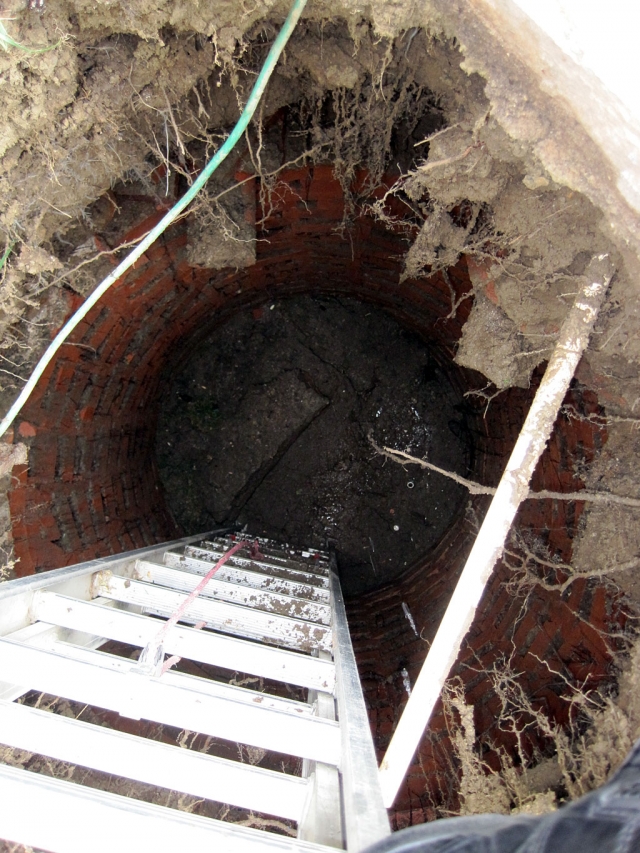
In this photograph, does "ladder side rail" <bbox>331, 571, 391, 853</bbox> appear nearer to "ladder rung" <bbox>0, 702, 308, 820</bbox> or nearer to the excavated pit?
"ladder rung" <bbox>0, 702, 308, 820</bbox>

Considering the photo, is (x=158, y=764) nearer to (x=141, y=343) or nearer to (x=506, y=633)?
(x=506, y=633)

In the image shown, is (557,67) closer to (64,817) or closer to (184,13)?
(184,13)

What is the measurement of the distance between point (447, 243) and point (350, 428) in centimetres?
214

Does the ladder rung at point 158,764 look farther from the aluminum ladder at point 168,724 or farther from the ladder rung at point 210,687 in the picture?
the ladder rung at point 210,687

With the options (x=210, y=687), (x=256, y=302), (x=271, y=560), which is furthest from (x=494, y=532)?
(x=256, y=302)

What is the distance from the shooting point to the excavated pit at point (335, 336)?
1.58m

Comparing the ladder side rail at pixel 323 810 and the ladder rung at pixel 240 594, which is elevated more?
the ladder side rail at pixel 323 810

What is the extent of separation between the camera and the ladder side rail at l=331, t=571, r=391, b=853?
84 cm

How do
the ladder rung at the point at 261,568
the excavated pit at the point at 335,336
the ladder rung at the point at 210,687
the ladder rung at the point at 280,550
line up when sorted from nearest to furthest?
the ladder rung at the point at 210,687, the excavated pit at the point at 335,336, the ladder rung at the point at 261,568, the ladder rung at the point at 280,550

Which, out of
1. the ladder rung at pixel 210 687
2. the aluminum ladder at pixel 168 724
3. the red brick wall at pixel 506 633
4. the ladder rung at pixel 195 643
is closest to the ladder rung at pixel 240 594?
the aluminum ladder at pixel 168 724

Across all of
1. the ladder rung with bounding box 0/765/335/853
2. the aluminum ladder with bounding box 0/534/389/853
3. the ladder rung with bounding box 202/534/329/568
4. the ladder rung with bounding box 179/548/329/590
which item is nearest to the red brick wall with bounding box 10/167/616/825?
the ladder rung with bounding box 202/534/329/568

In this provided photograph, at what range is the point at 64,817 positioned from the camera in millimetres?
851

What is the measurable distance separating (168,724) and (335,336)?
3.04 m

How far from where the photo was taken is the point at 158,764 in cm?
104
